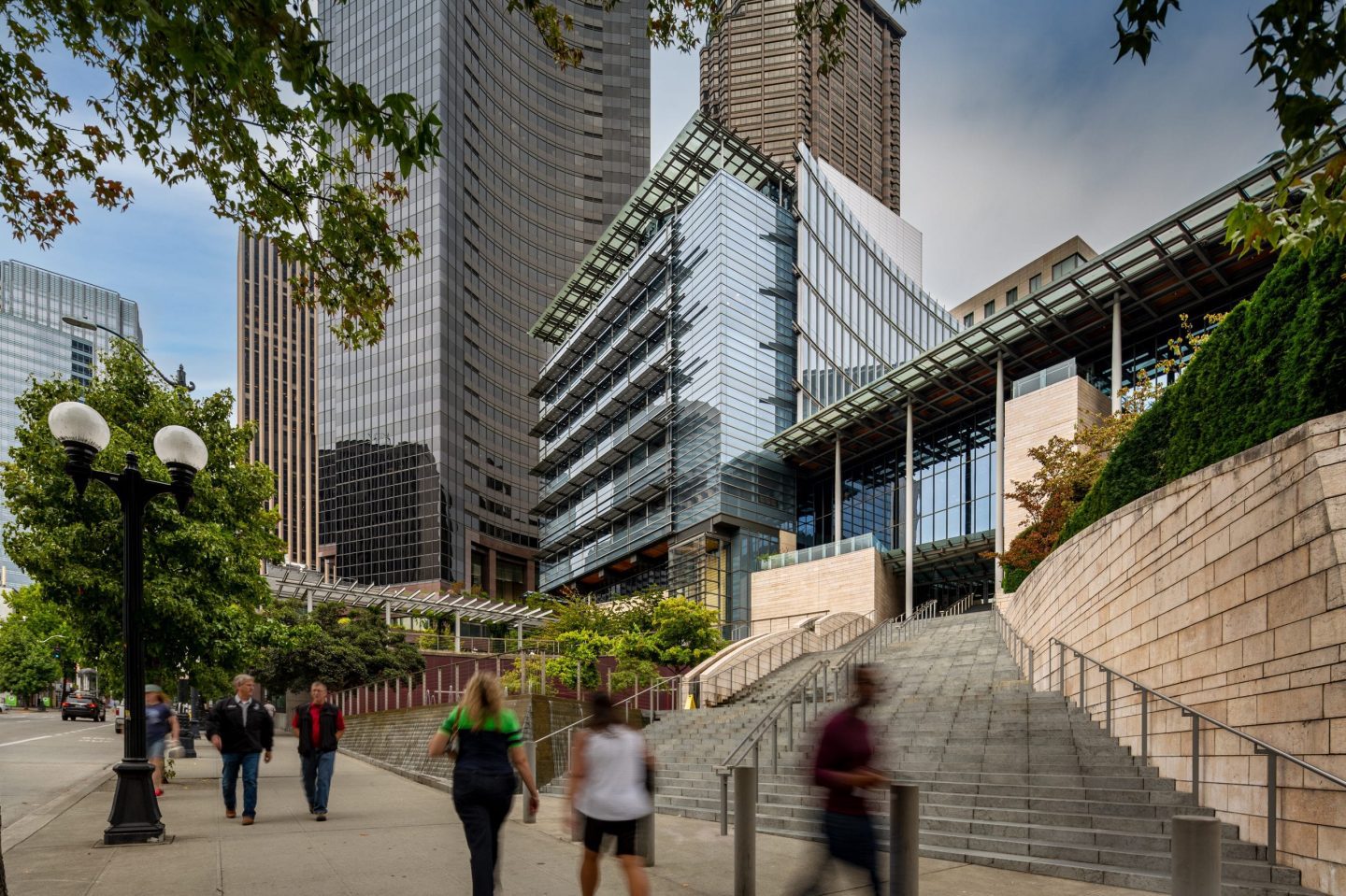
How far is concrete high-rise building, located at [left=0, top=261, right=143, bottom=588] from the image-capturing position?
122688 millimetres

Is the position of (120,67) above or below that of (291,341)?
below

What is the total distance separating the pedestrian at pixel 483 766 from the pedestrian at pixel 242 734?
5.30 meters

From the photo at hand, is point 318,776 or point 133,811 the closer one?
point 133,811

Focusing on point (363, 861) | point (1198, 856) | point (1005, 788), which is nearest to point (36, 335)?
point (363, 861)

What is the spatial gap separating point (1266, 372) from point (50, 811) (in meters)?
14.8

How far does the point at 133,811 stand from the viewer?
27.2 ft

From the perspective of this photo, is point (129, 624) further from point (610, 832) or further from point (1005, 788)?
point (1005, 788)

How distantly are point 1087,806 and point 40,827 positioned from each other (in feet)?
36.2

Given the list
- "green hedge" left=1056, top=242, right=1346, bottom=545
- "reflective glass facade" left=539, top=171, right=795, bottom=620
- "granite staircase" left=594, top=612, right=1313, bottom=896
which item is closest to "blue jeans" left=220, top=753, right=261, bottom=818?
"granite staircase" left=594, top=612, right=1313, bottom=896

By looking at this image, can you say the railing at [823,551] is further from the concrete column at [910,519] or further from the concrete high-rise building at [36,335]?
the concrete high-rise building at [36,335]

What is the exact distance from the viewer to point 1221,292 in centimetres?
2962

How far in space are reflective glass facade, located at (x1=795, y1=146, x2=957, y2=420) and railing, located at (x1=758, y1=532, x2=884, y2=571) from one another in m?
8.80

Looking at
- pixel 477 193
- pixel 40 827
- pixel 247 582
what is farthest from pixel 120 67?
pixel 477 193

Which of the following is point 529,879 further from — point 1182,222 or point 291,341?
point 291,341
